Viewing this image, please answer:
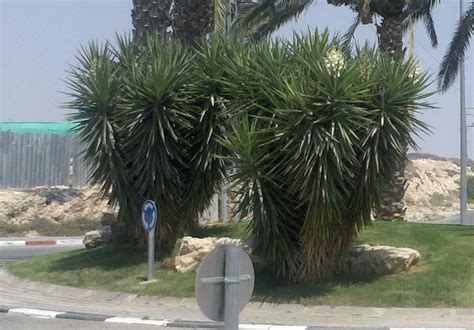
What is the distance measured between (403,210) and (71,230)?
1499cm

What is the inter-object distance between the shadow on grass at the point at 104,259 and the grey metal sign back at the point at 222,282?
11.5 metres

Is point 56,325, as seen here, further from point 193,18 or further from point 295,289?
point 193,18

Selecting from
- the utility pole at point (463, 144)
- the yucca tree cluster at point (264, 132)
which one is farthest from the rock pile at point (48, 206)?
the yucca tree cluster at point (264, 132)

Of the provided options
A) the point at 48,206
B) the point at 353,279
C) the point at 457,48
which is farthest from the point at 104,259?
the point at 48,206

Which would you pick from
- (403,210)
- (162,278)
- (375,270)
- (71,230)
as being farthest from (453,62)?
(71,230)

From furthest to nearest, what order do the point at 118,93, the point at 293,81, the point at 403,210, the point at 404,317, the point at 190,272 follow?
the point at 403,210 → the point at 118,93 → the point at 190,272 → the point at 293,81 → the point at 404,317

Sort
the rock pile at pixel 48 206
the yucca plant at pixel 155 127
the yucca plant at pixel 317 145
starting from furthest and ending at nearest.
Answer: the rock pile at pixel 48 206 < the yucca plant at pixel 155 127 < the yucca plant at pixel 317 145

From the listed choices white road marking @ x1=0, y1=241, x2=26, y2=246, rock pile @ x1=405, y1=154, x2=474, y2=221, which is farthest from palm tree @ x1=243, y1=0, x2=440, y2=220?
rock pile @ x1=405, y1=154, x2=474, y2=221

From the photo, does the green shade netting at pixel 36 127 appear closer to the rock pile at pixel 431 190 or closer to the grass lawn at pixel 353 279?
the rock pile at pixel 431 190

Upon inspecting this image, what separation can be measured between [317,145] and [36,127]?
2834 centimetres

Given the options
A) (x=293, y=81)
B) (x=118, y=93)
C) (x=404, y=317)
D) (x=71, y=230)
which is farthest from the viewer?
(x=71, y=230)

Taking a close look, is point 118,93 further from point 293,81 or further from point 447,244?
point 447,244

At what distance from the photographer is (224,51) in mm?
15750

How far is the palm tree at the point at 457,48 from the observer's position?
65.3 feet
